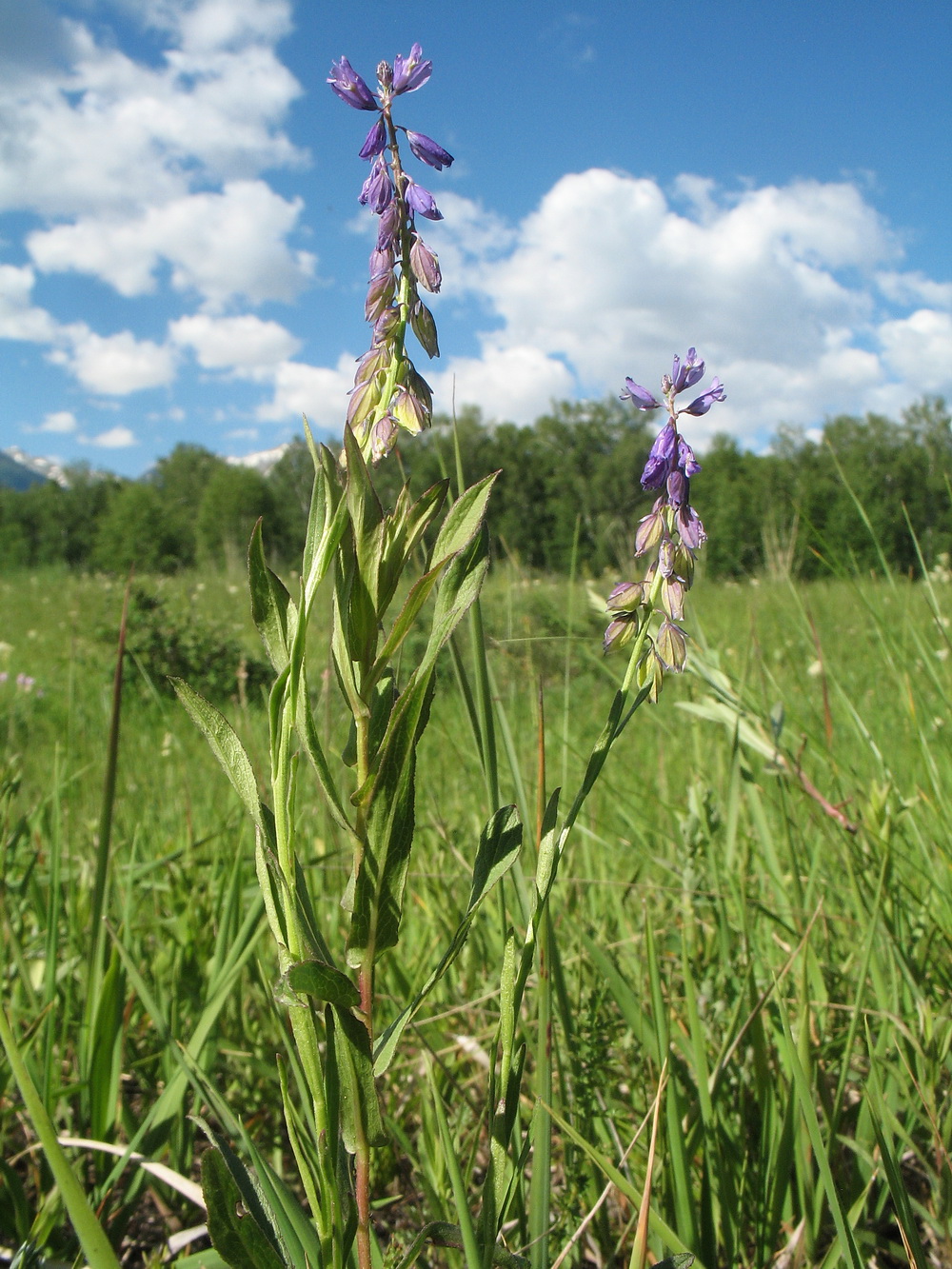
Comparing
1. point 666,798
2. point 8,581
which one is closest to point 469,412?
point 8,581

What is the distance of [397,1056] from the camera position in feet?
4.18

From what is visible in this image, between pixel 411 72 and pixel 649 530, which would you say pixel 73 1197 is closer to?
pixel 649 530

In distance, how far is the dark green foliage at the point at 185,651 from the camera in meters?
6.41

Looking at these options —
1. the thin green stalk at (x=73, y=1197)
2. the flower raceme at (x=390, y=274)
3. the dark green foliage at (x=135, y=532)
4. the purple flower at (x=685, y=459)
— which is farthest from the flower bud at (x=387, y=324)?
the dark green foliage at (x=135, y=532)

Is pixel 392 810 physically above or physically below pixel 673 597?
below

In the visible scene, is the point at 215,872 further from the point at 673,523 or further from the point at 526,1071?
the point at 673,523

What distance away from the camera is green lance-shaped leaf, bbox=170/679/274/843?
1.86 ft

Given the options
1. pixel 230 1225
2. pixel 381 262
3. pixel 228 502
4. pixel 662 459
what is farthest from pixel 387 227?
pixel 228 502

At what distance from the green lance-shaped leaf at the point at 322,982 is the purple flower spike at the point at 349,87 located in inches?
21.6

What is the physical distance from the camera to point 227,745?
59 cm

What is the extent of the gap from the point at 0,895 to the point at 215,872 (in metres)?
0.68

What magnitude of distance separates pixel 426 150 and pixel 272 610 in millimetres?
353

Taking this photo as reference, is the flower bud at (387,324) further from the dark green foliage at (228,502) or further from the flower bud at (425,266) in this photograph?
the dark green foliage at (228,502)

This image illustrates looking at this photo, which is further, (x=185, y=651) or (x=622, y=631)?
(x=185, y=651)
